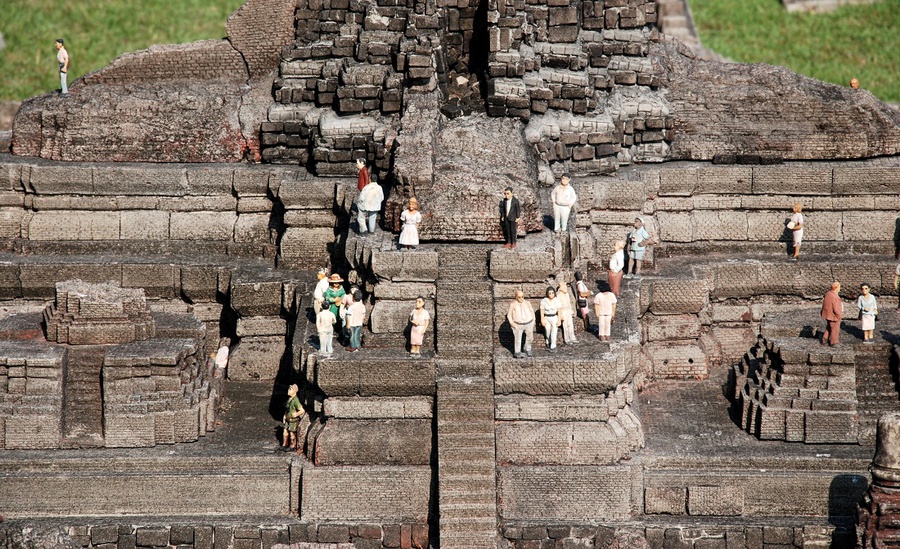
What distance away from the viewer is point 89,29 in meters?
79.6

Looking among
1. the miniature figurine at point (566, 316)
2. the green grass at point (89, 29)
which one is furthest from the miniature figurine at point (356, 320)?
the green grass at point (89, 29)

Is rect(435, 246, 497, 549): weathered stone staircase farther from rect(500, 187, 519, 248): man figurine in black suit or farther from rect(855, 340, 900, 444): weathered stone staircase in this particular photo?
rect(855, 340, 900, 444): weathered stone staircase

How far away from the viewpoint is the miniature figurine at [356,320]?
48.0 m

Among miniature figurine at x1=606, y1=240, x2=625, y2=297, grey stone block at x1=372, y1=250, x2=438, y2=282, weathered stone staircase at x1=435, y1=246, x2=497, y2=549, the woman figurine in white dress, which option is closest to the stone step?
weathered stone staircase at x1=435, y1=246, x2=497, y2=549

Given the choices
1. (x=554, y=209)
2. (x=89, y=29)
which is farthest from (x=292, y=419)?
(x=89, y=29)

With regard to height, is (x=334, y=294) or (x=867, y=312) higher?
(x=334, y=294)

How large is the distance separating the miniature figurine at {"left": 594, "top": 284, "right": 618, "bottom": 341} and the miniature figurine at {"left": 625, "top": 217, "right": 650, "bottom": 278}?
3.98 metres

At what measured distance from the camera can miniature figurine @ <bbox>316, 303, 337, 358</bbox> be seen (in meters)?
47.8

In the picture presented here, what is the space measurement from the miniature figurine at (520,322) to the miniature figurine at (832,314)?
727 centimetres

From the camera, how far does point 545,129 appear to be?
54.9 metres

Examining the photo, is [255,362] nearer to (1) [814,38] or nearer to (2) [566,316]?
(2) [566,316]

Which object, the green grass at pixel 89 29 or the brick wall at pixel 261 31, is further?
the green grass at pixel 89 29

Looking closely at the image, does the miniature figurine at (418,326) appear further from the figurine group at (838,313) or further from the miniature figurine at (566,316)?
the figurine group at (838,313)

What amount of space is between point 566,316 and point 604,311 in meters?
1.18
